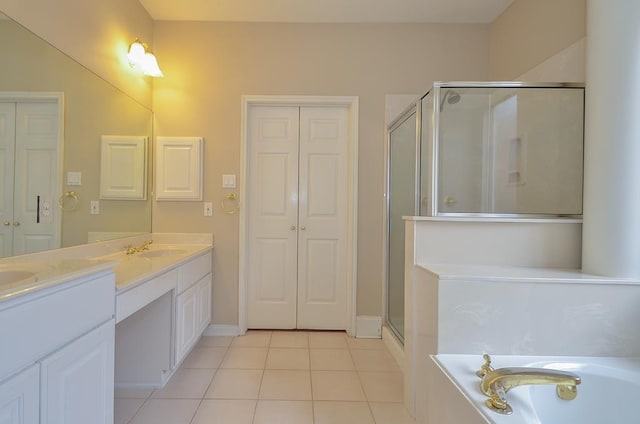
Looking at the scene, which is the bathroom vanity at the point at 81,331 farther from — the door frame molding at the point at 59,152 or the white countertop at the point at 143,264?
the door frame molding at the point at 59,152

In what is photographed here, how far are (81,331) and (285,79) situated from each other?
7.88 feet

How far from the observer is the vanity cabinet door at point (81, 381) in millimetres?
953

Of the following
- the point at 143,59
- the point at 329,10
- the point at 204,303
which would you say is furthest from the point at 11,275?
the point at 329,10

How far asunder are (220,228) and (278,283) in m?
0.74

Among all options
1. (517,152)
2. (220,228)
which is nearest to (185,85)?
(220,228)

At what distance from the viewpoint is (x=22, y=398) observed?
857 mm

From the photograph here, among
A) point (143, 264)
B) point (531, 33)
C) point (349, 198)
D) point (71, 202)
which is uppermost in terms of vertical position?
point (531, 33)

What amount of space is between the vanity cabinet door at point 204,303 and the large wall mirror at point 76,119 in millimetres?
688

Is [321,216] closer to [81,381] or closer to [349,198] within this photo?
[349,198]

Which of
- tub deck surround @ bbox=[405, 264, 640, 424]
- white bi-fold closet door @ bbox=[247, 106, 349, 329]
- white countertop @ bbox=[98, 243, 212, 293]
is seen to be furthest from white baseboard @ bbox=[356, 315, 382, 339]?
white countertop @ bbox=[98, 243, 212, 293]

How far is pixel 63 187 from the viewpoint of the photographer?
5.49 feet

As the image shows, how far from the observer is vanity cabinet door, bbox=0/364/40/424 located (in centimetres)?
81

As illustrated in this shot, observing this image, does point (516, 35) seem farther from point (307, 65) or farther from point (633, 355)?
point (633, 355)

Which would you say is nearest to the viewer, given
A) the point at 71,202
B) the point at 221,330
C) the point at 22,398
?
the point at 22,398
